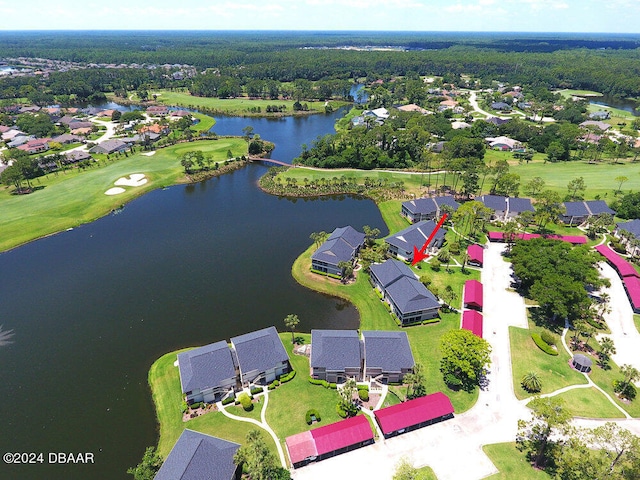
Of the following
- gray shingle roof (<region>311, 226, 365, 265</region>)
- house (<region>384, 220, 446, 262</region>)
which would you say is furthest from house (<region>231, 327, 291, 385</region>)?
house (<region>384, 220, 446, 262</region>)

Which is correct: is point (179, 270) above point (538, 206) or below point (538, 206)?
below

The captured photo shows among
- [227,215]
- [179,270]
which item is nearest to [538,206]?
[227,215]

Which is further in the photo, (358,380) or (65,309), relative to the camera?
(65,309)

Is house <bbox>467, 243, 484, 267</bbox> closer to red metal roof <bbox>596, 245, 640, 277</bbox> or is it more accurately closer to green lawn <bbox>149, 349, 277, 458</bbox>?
red metal roof <bbox>596, 245, 640, 277</bbox>

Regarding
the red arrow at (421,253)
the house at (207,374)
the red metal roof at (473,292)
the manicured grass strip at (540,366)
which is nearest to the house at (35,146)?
the house at (207,374)

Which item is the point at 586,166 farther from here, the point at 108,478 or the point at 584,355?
the point at 108,478

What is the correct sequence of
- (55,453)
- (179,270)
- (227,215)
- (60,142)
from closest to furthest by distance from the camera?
(55,453) < (179,270) < (227,215) < (60,142)

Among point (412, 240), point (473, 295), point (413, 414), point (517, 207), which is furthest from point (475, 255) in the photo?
point (413, 414)
